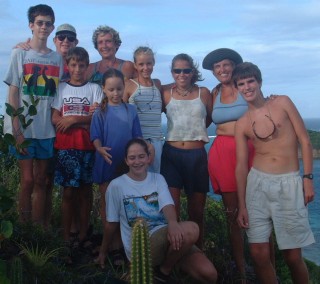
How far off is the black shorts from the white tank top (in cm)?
16

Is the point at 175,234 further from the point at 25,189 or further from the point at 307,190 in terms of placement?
the point at 25,189

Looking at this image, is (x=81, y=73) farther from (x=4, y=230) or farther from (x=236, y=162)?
(x=4, y=230)

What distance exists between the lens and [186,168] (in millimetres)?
6477

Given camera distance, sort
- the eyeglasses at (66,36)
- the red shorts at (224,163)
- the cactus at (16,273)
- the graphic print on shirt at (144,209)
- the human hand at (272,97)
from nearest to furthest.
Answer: the cactus at (16,273) → the graphic print on shirt at (144,209) → the human hand at (272,97) → the red shorts at (224,163) → the eyeglasses at (66,36)

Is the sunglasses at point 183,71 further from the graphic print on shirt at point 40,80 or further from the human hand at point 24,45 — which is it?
the human hand at point 24,45

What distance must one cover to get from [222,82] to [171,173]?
4.19ft

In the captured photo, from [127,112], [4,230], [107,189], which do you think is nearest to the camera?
[4,230]

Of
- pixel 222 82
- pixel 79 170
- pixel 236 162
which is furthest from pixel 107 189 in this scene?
pixel 222 82

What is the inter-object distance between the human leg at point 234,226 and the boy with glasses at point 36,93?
2.17 metres

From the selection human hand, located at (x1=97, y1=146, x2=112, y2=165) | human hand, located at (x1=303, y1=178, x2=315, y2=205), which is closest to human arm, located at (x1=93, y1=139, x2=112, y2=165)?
human hand, located at (x1=97, y1=146, x2=112, y2=165)

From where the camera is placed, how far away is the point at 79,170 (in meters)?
6.27

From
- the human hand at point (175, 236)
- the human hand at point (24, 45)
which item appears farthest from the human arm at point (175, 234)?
the human hand at point (24, 45)

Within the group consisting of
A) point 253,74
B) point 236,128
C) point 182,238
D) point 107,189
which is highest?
point 253,74

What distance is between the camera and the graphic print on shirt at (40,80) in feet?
20.5
